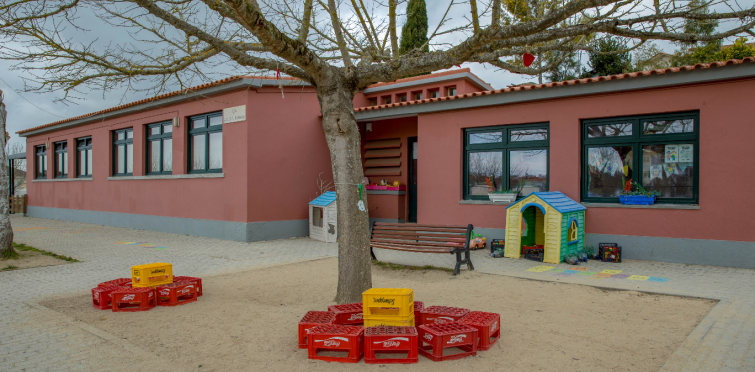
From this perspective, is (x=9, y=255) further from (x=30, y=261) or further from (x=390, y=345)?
(x=390, y=345)

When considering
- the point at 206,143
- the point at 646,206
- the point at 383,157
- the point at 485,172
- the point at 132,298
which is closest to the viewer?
the point at 132,298

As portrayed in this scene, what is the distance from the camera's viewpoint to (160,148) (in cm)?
1395

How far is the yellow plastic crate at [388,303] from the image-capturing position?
3996 millimetres

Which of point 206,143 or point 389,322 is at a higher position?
point 206,143

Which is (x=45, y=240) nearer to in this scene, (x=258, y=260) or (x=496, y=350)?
(x=258, y=260)

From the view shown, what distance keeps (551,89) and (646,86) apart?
1.64 m

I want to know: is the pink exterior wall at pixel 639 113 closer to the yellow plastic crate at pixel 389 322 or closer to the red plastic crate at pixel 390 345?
the yellow plastic crate at pixel 389 322

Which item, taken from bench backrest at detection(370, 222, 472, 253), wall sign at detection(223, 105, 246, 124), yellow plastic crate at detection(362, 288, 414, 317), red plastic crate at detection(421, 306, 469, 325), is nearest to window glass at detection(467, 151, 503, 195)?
bench backrest at detection(370, 222, 472, 253)

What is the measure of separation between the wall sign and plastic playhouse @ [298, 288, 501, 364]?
26.4 ft

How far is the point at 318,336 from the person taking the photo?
3693 millimetres

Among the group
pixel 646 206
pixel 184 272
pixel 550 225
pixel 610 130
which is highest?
pixel 610 130

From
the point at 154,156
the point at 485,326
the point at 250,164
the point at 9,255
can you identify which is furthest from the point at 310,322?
the point at 154,156

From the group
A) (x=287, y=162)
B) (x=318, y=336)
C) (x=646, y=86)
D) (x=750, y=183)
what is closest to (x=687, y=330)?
(x=318, y=336)

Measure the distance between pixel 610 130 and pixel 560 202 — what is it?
177 cm
